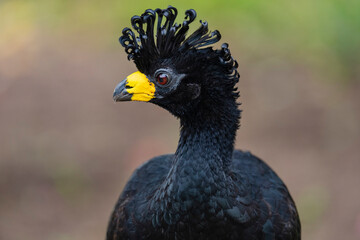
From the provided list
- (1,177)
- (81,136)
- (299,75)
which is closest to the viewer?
(1,177)

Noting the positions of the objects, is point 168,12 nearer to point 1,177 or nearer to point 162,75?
point 162,75

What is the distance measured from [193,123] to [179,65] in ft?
1.33

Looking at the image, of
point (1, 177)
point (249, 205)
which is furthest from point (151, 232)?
point (1, 177)

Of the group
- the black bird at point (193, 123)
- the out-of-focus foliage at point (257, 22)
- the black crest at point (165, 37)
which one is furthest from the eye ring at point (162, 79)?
the out-of-focus foliage at point (257, 22)

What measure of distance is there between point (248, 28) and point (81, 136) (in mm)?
3311

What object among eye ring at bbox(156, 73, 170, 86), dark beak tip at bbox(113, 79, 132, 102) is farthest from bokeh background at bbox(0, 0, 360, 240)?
eye ring at bbox(156, 73, 170, 86)

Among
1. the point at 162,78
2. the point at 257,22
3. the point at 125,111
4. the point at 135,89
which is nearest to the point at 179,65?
the point at 162,78

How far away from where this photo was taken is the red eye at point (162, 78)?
3699mm

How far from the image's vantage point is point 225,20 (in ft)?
31.0

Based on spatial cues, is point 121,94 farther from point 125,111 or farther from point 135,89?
point 125,111

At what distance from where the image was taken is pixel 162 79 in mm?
3715

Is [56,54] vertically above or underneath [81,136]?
above

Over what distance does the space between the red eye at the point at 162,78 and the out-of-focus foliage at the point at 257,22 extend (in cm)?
525

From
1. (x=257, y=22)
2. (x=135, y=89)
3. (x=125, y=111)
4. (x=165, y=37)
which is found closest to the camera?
(x=165, y=37)
